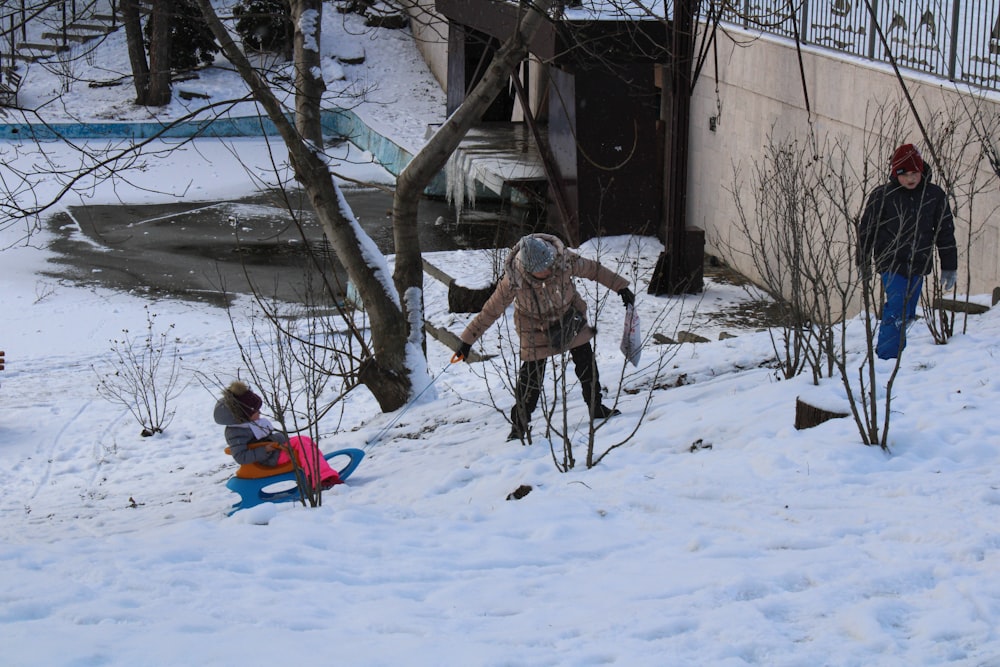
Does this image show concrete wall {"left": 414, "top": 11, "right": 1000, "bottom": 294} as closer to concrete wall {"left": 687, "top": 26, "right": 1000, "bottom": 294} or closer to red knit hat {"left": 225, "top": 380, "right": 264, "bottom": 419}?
concrete wall {"left": 687, "top": 26, "right": 1000, "bottom": 294}

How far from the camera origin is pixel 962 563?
3926 millimetres

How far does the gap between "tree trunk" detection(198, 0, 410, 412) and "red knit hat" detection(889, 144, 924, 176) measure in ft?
13.9

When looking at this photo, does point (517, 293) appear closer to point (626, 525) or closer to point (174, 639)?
point (626, 525)

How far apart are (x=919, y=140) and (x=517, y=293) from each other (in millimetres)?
4924

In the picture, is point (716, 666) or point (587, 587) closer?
point (716, 666)

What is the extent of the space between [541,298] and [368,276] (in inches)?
121

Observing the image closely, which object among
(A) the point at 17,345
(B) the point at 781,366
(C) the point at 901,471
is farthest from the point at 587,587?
(A) the point at 17,345

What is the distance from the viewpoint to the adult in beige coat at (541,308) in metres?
6.25

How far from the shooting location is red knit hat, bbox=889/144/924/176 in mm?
6527

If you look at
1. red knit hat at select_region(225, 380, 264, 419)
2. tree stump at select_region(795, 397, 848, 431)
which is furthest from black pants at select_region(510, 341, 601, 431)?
red knit hat at select_region(225, 380, 264, 419)

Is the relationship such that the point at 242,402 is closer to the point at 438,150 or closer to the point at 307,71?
the point at 438,150

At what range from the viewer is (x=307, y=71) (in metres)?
8.93

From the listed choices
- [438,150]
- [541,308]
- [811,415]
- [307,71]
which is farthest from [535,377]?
[307,71]

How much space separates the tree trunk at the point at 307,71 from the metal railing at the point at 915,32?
130 inches
